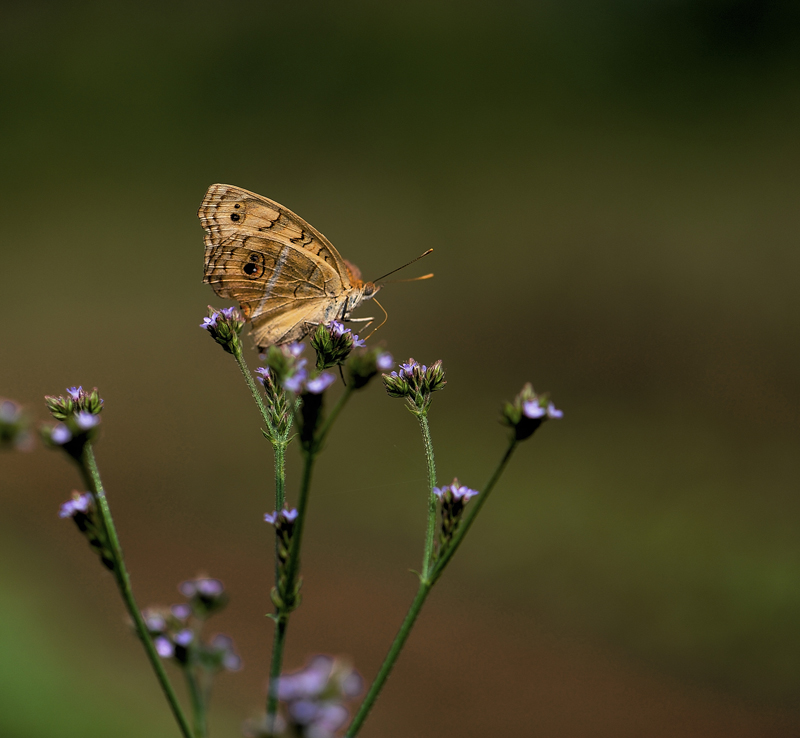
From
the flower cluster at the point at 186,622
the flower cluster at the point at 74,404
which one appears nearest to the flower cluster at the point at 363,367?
Answer: the flower cluster at the point at 186,622

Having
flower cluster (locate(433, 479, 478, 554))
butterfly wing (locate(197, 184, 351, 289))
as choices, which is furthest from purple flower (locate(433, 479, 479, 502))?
Answer: butterfly wing (locate(197, 184, 351, 289))

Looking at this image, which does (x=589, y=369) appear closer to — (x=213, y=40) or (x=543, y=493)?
(x=543, y=493)

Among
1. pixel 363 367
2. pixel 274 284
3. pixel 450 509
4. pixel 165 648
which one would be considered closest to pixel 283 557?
pixel 165 648

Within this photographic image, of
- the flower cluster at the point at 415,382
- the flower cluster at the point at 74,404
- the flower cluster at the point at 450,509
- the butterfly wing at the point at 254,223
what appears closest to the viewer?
the flower cluster at the point at 450,509

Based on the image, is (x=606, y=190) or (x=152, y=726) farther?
(x=606, y=190)

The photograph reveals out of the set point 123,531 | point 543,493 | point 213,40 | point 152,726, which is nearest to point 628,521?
point 543,493

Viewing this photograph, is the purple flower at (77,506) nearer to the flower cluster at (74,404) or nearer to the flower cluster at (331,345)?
the flower cluster at (74,404)
